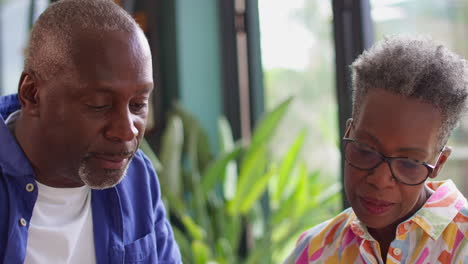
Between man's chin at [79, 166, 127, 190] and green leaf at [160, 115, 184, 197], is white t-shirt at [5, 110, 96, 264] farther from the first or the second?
green leaf at [160, 115, 184, 197]

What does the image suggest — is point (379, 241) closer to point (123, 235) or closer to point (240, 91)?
point (123, 235)

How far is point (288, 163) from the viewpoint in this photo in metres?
3.17

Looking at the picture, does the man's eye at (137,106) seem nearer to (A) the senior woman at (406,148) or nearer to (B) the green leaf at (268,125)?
(A) the senior woman at (406,148)

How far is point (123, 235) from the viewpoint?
5.24 feet

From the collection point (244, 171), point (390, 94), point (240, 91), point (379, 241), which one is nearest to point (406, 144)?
point (390, 94)

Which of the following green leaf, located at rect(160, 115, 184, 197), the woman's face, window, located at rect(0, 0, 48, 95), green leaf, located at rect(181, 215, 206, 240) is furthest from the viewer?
window, located at rect(0, 0, 48, 95)

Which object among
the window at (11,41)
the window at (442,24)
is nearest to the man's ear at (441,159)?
the window at (442,24)

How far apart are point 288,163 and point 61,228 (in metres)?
1.83

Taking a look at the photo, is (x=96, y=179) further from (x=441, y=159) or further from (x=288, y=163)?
(x=288, y=163)

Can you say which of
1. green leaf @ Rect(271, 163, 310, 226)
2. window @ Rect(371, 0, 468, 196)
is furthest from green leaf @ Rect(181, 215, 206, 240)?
window @ Rect(371, 0, 468, 196)

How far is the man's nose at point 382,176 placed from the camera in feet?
4.21

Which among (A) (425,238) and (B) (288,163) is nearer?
(A) (425,238)

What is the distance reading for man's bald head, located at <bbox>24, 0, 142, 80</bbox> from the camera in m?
1.38

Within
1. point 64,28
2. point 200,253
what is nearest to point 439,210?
point 64,28
